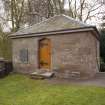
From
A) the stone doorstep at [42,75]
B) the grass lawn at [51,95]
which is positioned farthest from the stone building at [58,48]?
the grass lawn at [51,95]

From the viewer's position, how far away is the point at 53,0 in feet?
86.6

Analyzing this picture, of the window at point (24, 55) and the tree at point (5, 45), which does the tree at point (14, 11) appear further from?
the window at point (24, 55)

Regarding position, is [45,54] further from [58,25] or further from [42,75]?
[58,25]

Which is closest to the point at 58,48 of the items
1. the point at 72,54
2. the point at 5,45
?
the point at 72,54

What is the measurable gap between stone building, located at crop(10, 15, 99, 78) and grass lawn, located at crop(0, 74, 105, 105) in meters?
2.58

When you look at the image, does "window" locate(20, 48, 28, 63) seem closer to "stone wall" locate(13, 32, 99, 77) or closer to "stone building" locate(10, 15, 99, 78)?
"stone building" locate(10, 15, 99, 78)

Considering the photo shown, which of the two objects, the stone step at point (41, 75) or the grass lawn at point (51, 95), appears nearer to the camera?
the grass lawn at point (51, 95)

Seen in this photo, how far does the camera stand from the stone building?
1213 cm

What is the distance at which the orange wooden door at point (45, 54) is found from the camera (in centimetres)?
1352

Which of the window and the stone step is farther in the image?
the window

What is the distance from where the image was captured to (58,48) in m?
12.9

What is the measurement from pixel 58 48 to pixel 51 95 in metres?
4.89

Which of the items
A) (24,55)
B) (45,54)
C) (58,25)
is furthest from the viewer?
(24,55)

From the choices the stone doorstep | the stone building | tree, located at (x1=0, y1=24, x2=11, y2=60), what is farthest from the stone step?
tree, located at (x1=0, y1=24, x2=11, y2=60)
